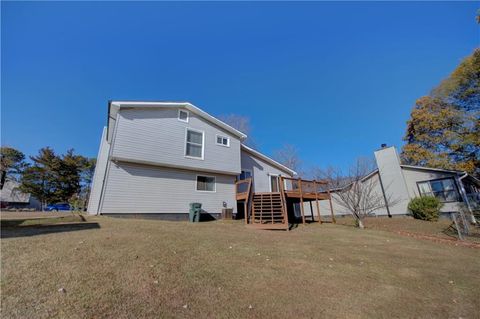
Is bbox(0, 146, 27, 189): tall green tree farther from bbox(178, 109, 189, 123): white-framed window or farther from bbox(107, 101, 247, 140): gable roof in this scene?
bbox(178, 109, 189, 123): white-framed window

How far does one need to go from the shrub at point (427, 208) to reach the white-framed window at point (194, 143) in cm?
1530

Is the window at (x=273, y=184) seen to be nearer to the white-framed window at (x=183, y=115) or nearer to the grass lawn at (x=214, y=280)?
the white-framed window at (x=183, y=115)

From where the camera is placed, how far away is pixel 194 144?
1288 cm

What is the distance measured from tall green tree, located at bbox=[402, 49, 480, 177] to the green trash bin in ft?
66.1

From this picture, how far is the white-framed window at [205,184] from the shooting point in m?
12.8

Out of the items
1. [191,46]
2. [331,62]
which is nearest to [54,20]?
[191,46]

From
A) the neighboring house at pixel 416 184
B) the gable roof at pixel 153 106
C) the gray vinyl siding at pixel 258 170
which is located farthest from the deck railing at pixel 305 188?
the neighboring house at pixel 416 184

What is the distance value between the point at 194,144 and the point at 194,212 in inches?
166

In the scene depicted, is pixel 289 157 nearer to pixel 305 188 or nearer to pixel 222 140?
pixel 305 188

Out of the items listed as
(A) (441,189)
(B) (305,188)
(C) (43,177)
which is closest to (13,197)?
(C) (43,177)

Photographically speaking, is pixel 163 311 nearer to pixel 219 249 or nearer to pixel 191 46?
pixel 219 249

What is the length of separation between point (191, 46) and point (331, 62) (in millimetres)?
11634

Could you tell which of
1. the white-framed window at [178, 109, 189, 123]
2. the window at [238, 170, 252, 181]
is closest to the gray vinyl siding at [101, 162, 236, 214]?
the window at [238, 170, 252, 181]

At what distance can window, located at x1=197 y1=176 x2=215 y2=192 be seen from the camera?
1282 cm
